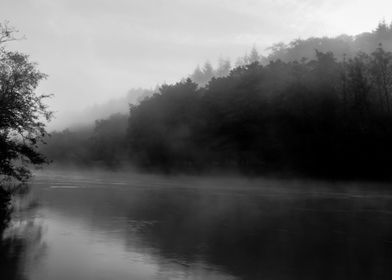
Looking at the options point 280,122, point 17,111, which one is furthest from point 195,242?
point 280,122

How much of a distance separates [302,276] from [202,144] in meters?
74.3

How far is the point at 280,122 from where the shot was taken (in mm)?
79562

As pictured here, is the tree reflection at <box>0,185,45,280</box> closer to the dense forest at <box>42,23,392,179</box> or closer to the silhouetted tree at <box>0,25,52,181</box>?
the silhouetted tree at <box>0,25,52,181</box>

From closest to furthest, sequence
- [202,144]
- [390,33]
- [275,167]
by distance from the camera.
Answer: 1. [275,167]
2. [202,144]
3. [390,33]

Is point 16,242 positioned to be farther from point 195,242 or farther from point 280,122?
point 280,122

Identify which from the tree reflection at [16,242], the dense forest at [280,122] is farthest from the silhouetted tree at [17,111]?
the dense forest at [280,122]

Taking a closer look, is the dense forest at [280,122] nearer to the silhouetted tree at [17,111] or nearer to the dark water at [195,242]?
the dark water at [195,242]

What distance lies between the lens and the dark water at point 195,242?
16391 mm

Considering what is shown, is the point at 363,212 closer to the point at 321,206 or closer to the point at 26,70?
the point at 321,206

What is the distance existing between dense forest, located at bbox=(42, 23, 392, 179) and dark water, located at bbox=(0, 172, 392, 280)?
122 ft

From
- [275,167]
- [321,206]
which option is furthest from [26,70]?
[275,167]

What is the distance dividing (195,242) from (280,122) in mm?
60124

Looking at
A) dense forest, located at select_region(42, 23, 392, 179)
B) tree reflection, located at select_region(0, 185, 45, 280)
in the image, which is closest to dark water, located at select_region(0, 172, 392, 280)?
tree reflection, located at select_region(0, 185, 45, 280)

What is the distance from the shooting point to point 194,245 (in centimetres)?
2105
